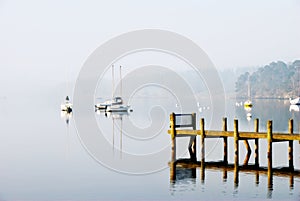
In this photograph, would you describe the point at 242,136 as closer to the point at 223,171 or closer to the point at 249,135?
the point at 249,135

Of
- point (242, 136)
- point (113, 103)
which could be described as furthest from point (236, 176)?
point (113, 103)

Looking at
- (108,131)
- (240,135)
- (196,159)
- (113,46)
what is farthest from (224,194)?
(108,131)

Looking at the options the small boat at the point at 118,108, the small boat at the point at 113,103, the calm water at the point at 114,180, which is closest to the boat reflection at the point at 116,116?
the small boat at the point at 118,108

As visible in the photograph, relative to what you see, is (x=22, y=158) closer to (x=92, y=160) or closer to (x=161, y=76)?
(x=92, y=160)

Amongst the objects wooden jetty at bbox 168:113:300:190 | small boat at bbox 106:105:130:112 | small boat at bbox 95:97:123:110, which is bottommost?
wooden jetty at bbox 168:113:300:190

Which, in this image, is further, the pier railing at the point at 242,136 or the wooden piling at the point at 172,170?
the pier railing at the point at 242,136

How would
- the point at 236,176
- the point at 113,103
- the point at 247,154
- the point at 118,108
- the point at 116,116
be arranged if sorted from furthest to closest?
the point at 113,103, the point at 118,108, the point at 116,116, the point at 247,154, the point at 236,176

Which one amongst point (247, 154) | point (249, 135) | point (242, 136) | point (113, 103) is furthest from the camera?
point (113, 103)

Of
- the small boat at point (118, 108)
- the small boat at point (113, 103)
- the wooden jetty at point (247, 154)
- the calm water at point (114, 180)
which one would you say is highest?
the small boat at point (113, 103)

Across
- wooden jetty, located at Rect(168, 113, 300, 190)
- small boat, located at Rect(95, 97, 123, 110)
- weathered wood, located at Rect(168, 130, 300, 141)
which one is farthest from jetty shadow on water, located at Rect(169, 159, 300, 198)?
small boat, located at Rect(95, 97, 123, 110)

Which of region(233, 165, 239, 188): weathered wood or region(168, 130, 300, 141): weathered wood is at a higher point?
region(168, 130, 300, 141): weathered wood

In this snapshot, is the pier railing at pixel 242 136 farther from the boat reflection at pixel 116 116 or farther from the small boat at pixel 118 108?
the small boat at pixel 118 108

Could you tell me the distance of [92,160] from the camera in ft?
153

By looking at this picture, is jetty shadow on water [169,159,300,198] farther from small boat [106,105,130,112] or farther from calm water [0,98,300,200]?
small boat [106,105,130,112]
